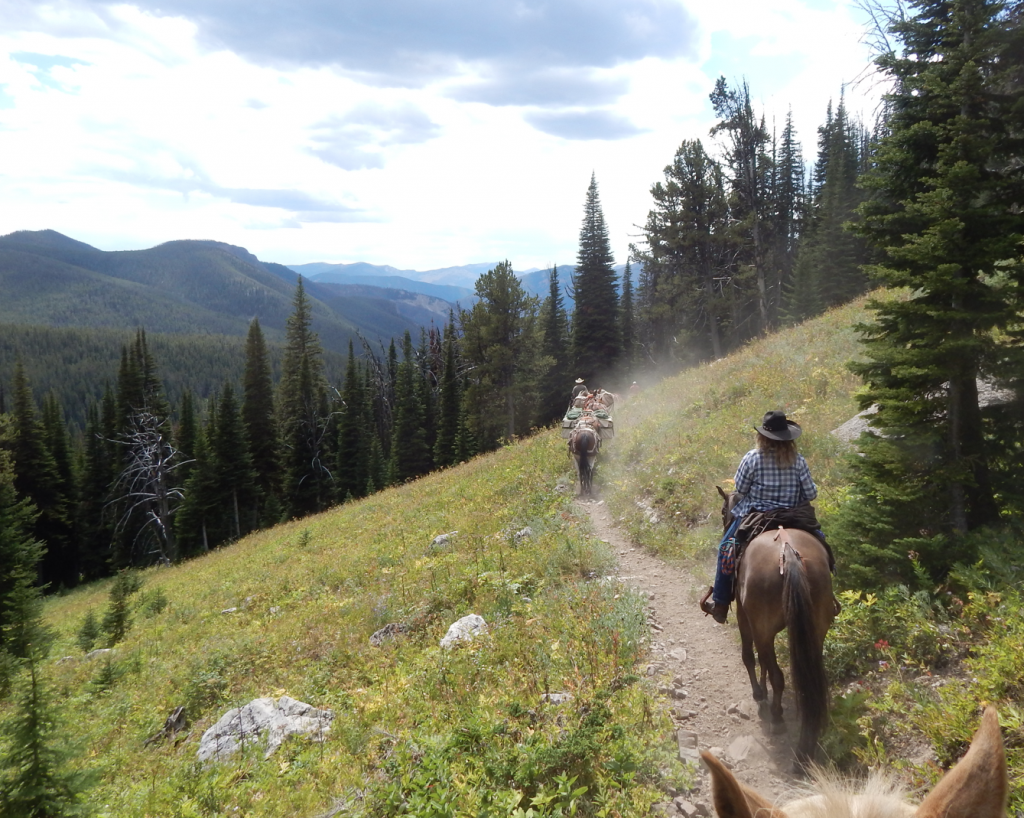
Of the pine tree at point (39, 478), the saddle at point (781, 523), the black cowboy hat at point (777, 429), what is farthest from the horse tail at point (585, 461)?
the pine tree at point (39, 478)

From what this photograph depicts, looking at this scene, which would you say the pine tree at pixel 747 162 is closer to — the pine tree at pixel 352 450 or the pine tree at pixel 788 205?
the pine tree at pixel 788 205

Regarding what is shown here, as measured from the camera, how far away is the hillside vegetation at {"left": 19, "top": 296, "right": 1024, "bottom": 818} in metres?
4.45

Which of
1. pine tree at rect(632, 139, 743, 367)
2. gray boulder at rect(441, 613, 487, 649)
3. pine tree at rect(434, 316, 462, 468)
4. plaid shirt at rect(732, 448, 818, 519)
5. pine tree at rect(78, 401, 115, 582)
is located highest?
pine tree at rect(632, 139, 743, 367)

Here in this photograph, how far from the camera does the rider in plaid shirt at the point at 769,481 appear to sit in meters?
5.52

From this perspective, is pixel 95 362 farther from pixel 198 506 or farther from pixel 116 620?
pixel 116 620

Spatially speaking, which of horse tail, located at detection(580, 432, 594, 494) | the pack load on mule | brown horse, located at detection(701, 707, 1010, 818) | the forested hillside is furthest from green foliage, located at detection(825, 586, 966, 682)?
the forested hillside

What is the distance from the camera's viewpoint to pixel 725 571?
5.66m

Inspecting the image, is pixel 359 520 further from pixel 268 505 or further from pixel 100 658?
pixel 268 505

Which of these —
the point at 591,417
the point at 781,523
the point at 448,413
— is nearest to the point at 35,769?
the point at 781,523

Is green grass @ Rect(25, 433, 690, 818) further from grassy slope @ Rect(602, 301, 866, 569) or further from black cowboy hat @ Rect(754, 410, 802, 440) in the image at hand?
black cowboy hat @ Rect(754, 410, 802, 440)

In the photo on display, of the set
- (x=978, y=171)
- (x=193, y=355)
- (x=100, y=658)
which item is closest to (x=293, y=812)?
(x=978, y=171)

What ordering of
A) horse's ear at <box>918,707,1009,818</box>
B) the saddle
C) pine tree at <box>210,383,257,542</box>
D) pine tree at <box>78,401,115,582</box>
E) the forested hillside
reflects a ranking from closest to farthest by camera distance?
horse's ear at <box>918,707,1009,818</box> < the saddle < pine tree at <box>210,383,257,542</box> < pine tree at <box>78,401,115,582</box> < the forested hillside

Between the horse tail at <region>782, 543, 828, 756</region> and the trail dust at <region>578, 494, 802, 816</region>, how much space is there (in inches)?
18.2

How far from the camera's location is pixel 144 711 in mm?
9109
